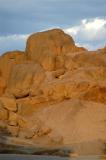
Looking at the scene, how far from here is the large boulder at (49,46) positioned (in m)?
70.2

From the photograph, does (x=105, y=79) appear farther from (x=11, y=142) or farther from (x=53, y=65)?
(x=11, y=142)

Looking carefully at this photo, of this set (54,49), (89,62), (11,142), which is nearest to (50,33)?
(54,49)

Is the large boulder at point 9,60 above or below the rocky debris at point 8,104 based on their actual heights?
above

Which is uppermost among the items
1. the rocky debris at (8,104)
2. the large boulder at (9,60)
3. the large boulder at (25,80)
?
the large boulder at (9,60)

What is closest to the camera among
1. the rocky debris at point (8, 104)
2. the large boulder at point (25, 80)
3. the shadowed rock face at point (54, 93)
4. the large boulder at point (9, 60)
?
the shadowed rock face at point (54, 93)

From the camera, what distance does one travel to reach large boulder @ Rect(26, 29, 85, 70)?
70250 mm

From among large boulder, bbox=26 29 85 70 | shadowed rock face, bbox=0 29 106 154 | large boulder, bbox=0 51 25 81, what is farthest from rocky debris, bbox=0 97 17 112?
large boulder, bbox=0 51 25 81

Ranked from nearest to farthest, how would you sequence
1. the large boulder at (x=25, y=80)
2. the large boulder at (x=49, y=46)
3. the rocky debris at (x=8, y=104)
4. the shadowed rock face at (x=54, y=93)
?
the shadowed rock face at (x=54, y=93), the rocky debris at (x=8, y=104), the large boulder at (x=25, y=80), the large boulder at (x=49, y=46)

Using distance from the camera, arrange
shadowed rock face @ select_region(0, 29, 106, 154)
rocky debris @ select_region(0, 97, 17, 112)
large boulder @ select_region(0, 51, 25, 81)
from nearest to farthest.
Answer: shadowed rock face @ select_region(0, 29, 106, 154), rocky debris @ select_region(0, 97, 17, 112), large boulder @ select_region(0, 51, 25, 81)

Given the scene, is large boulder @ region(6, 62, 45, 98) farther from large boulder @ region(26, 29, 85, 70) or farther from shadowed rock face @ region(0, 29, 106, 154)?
large boulder @ region(26, 29, 85, 70)

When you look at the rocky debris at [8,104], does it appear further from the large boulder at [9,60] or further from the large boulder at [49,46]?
the large boulder at [9,60]

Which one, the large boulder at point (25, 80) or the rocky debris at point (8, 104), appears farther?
the large boulder at point (25, 80)

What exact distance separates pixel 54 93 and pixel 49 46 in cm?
976

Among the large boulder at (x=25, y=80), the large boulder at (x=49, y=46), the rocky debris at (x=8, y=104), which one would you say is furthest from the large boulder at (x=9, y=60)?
the rocky debris at (x=8, y=104)
